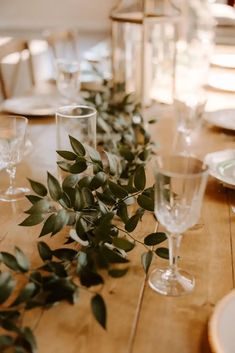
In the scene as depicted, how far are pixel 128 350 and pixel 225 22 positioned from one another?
318cm

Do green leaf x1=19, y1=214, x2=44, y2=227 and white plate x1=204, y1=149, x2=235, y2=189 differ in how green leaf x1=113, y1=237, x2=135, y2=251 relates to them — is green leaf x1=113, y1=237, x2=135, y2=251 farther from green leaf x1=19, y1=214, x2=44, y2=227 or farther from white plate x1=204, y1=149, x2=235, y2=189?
white plate x1=204, y1=149, x2=235, y2=189

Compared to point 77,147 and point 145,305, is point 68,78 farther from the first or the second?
point 145,305

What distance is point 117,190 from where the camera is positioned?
828 millimetres

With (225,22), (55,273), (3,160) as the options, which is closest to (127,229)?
(55,273)

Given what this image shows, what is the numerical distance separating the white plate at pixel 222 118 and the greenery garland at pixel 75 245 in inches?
22.2

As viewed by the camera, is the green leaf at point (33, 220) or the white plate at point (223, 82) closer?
the green leaf at point (33, 220)

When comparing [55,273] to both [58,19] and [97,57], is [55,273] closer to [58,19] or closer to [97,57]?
[97,57]

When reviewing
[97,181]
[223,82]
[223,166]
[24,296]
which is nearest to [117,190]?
[97,181]

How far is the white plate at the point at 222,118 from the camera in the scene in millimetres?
1481

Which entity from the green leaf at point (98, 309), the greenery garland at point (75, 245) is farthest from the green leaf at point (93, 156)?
the green leaf at point (98, 309)

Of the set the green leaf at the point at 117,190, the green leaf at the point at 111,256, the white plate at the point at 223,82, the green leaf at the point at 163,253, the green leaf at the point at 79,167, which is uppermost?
the green leaf at the point at 79,167

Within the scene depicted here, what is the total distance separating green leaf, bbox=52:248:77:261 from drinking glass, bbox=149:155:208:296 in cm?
12

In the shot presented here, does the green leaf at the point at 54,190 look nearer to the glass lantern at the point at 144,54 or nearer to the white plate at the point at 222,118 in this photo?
the glass lantern at the point at 144,54

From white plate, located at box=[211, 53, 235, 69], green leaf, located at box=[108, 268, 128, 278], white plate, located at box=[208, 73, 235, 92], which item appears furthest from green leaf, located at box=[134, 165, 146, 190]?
white plate, located at box=[211, 53, 235, 69]
